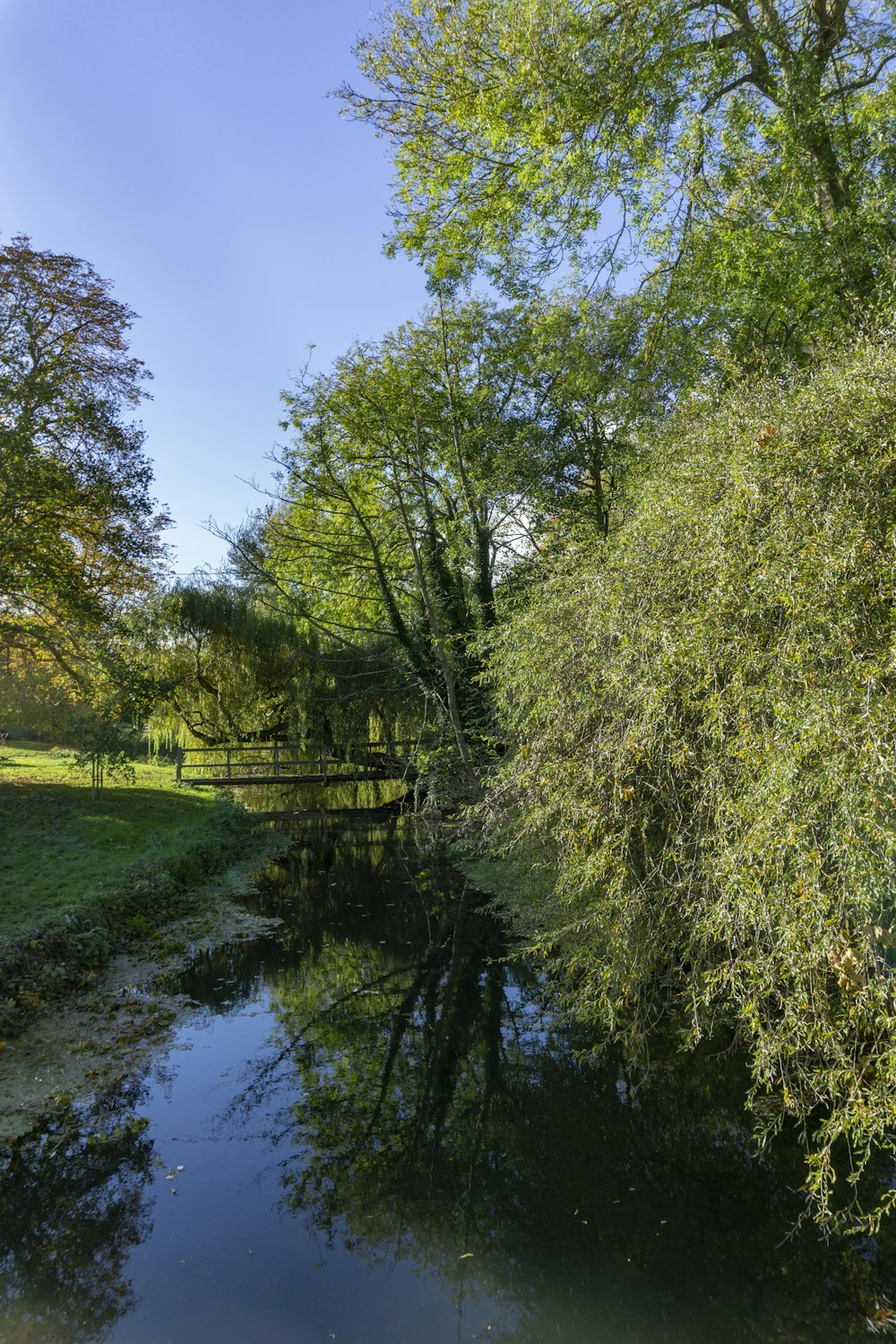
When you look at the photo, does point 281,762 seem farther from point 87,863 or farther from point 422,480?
point 87,863

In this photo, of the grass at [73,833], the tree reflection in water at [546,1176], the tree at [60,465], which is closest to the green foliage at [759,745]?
the tree reflection in water at [546,1176]

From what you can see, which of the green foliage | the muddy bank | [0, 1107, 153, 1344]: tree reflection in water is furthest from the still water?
the green foliage

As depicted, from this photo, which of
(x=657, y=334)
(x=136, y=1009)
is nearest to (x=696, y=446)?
(x=657, y=334)

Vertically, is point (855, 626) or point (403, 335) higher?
point (403, 335)

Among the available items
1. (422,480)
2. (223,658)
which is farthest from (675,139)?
(223,658)

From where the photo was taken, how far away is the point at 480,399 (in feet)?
45.4

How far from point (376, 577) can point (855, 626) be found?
1060cm

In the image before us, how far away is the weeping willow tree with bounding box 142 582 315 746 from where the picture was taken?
1975cm

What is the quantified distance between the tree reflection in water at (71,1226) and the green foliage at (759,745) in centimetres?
276

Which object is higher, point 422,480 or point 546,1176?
point 422,480

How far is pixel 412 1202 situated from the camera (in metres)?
4.50

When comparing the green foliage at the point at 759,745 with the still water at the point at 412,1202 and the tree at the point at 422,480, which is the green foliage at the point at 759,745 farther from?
the tree at the point at 422,480

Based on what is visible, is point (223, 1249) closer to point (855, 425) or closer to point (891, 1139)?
point (891, 1139)

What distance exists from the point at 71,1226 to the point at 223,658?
55.6 feet
